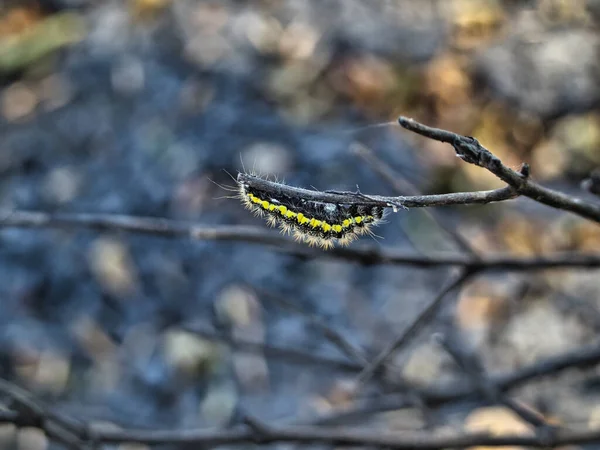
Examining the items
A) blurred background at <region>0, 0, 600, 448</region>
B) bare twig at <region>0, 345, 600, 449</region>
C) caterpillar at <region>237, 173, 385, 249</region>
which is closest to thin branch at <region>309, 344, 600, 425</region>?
bare twig at <region>0, 345, 600, 449</region>

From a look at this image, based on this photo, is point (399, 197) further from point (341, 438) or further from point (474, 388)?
point (474, 388)

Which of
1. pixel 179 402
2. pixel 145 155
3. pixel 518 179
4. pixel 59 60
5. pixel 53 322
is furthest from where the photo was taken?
pixel 59 60

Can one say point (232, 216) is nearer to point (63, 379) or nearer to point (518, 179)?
point (63, 379)

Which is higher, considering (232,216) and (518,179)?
A: (232,216)

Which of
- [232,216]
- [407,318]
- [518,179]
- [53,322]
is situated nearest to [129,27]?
[232,216]

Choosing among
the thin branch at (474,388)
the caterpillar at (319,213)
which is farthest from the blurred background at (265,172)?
the caterpillar at (319,213)

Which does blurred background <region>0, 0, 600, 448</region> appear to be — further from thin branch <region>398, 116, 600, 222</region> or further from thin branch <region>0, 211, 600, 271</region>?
thin branch <region>398, 116, 600, 222</region>

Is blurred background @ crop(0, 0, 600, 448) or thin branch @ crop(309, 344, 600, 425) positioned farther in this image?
blurred background @ crop(0, 0, 600, 448)
